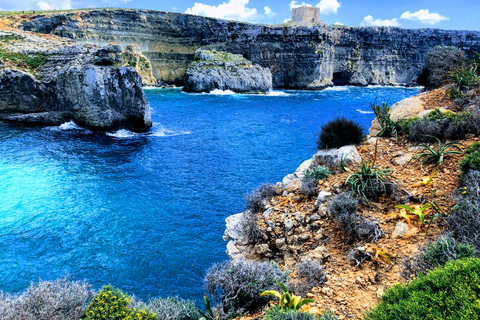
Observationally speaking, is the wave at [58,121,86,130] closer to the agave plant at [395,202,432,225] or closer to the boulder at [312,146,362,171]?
the boulder at [312,146,362,171]

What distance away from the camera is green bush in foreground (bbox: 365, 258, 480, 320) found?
3.23 metres

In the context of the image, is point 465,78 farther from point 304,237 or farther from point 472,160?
point 304,237

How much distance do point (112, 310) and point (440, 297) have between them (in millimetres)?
5113

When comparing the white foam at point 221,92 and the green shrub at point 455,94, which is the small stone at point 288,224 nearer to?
the green shrub at point 455,94

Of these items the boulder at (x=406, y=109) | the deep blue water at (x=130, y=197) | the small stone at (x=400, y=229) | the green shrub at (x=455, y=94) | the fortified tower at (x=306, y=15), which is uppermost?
the fortified tower at (x=306, y=15)

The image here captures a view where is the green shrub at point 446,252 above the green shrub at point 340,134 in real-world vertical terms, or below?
below

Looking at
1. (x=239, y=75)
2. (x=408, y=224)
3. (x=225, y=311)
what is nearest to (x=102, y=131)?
(x=225, y=311)

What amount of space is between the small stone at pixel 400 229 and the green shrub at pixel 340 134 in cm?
440

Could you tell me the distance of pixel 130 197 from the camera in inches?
575

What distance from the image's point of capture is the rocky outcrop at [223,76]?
187ft

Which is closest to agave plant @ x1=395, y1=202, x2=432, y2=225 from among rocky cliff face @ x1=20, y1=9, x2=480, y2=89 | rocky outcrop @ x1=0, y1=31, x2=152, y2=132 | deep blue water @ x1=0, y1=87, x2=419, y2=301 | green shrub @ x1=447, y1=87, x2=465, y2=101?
deep blue water @ x1=0, y1=87, x2=419, y2=301

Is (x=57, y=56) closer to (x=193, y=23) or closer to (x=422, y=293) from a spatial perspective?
(x=422, y=293)

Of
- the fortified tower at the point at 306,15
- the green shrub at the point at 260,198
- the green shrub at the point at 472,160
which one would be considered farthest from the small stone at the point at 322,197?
the fortified tower at the point at 306,15

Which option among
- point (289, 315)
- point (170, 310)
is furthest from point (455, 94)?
point (170, 310)
